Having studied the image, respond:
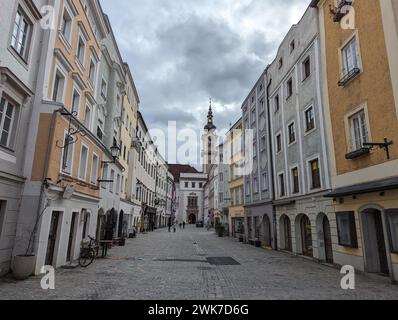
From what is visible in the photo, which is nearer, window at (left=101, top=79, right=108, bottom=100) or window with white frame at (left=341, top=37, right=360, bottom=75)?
window with white frame at (left=341, top=37, right=360, bottom=75)

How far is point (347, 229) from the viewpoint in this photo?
41.5 feet

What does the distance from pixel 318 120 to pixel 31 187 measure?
14114 mm

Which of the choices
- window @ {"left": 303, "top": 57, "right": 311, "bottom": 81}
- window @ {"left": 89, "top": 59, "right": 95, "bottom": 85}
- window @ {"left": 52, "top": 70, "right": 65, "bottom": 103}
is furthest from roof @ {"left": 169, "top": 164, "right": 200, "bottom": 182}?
window @ {"left": 52, "top": 70, "right": 65, "bottom": 103}

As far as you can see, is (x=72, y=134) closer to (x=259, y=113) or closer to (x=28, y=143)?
(x=28, y=143)

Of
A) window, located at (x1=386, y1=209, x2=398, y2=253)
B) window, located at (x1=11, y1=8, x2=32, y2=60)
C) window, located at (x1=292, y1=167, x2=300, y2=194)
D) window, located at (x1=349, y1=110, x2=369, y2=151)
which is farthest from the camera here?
window, located at (x1=292, y1=167, x2=300, y2=194)

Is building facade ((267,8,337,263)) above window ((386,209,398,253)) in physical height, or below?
above

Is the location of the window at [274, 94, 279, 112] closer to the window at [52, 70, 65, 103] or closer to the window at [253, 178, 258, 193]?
the window at [253, 178, 258, 193]

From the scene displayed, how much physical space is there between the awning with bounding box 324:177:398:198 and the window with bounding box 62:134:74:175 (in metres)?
11.7

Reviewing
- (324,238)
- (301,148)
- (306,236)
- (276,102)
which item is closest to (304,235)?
(306,236)

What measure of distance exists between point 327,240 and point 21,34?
54.0ft

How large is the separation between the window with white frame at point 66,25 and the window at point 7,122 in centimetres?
493

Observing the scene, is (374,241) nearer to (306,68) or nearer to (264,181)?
(306,68)

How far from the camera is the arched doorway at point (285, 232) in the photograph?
20.8 m

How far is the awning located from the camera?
9.68m
